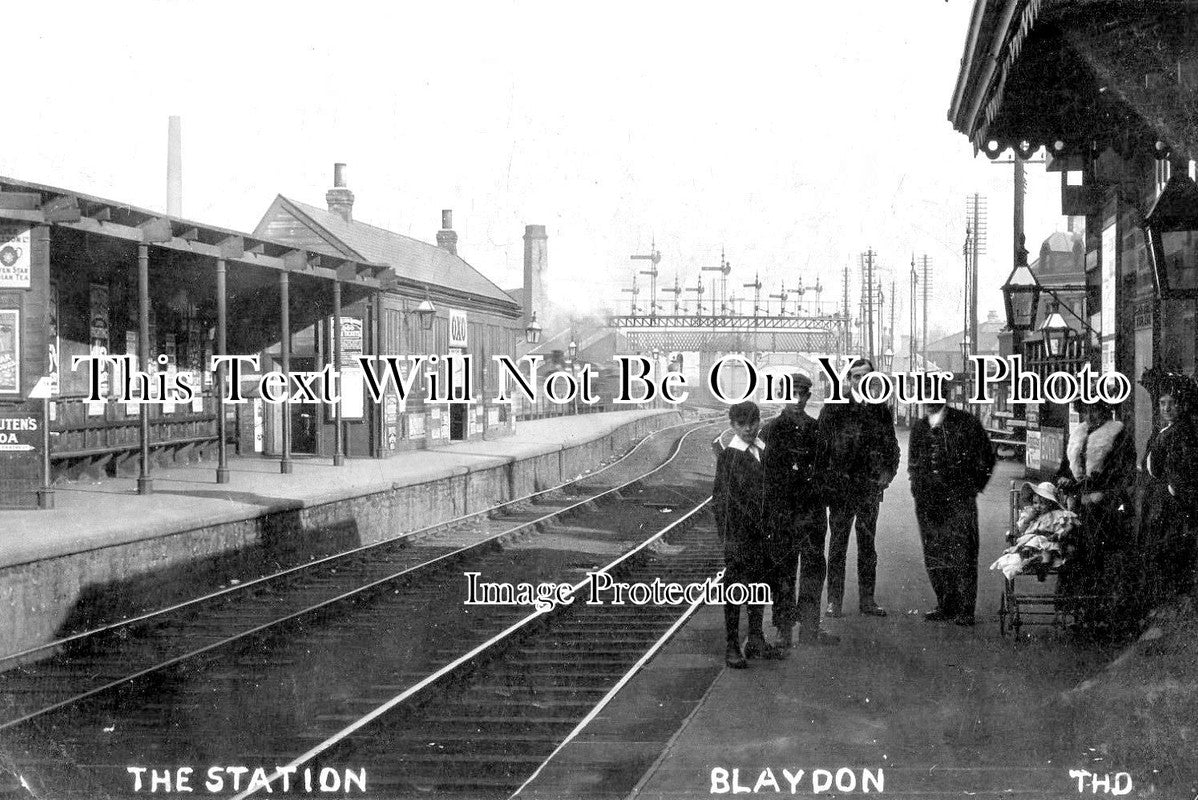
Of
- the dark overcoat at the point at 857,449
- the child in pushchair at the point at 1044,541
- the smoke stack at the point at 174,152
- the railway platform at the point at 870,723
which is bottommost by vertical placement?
the railway platform at the point at 870,723

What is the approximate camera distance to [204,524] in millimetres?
10047

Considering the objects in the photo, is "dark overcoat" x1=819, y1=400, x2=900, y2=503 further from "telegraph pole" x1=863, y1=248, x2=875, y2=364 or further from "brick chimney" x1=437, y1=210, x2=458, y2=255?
"brick chimney" x1=437, y1=210, x2=458, y2=255

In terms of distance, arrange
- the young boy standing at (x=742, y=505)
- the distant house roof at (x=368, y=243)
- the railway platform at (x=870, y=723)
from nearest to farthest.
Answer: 1. the railway platform at (x=870, y=723)
2. the young boy standing at (x=742, y=505)
3. the distant house roof at (x=368, y=243)

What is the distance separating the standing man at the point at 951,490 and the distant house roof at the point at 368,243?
14.3 m

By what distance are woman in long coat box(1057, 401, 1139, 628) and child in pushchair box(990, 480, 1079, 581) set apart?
0.19 ft

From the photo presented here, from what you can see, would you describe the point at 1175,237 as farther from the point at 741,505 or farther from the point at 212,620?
the point at 212,620

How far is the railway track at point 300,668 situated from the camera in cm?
543

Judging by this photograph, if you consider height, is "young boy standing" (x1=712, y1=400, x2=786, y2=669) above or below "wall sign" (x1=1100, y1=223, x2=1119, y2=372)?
below

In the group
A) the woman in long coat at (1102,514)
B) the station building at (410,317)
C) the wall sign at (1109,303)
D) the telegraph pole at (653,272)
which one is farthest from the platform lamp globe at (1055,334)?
the station building at (410,317)

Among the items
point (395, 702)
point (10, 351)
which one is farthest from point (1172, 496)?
point (10, 351)

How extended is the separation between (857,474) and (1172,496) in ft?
6.57

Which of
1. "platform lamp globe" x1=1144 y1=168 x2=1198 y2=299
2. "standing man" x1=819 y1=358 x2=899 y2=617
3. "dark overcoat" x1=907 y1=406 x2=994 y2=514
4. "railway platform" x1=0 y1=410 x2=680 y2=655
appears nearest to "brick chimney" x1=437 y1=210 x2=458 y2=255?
"railway platform" x1=0 y1=410 x2=680 y2=655

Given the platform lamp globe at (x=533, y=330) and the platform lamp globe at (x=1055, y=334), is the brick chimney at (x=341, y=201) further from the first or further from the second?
the platform lamp globe at (x=1055, y=334)

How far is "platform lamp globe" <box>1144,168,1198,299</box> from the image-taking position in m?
5.24
